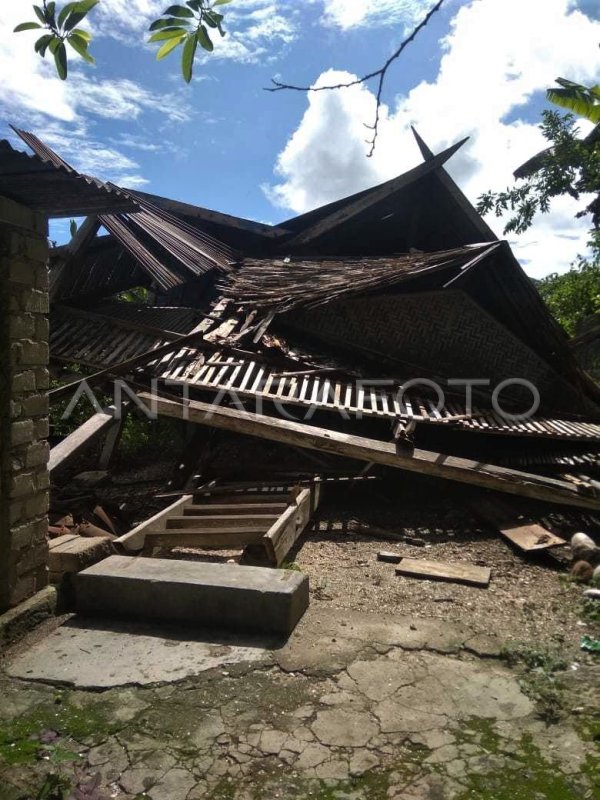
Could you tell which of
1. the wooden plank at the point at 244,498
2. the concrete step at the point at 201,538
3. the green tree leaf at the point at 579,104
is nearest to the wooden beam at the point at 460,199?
the green tree leaf at the point at 579,104

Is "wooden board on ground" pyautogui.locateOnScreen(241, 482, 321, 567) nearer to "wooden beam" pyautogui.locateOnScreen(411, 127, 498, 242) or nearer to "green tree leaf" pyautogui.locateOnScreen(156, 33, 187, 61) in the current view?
"green tree leaf" pyautogui.locateOnScreen(156, 33, 187, 61)

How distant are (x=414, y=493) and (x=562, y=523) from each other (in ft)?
5.86

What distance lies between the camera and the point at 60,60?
6.06 ft

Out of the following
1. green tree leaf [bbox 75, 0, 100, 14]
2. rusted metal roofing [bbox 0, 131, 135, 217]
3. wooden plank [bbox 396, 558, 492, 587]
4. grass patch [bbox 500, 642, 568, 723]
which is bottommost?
grass patch [bbox 500, 642, 568, 723]

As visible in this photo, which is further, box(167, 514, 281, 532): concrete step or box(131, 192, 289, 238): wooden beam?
box(131, 192, 289, 238): wooden beam

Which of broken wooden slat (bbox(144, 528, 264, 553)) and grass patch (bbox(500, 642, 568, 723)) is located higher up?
broken wooden slat (bbox(144, 528, 264, 553))

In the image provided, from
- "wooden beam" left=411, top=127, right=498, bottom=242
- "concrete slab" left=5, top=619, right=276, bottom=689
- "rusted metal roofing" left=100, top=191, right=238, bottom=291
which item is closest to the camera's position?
"concrete slab" left=5, top=619, right=276, bottom=689

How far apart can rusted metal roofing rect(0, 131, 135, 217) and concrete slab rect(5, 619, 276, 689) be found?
2783mm

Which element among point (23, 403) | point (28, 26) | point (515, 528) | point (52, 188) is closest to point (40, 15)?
point (28, 26)

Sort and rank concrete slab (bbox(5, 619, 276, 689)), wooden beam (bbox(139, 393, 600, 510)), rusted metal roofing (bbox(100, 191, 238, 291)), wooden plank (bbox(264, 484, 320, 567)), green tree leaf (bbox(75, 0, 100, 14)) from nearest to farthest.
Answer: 1. green tree leaf (bbox(75, 0, 100, 14))
2. concrete slab (bbox(5, 619, 276, 689))
3. wooden plank (bbox(264, 484, 320, 567))
4. wooden beam (bbox(139, 393, 600, 510))
5. rusted metal roofing (bbox(100, 191, 238, 291))

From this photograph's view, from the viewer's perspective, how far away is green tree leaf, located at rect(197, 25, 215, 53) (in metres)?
1.97

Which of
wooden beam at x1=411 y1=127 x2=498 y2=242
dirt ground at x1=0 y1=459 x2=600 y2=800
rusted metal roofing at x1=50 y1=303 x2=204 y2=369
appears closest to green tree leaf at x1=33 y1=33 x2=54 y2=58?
dirt ground at x1=0 y1=459 x2=600 y2=800

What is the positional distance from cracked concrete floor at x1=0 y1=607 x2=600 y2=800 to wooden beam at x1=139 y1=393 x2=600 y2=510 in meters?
2.83

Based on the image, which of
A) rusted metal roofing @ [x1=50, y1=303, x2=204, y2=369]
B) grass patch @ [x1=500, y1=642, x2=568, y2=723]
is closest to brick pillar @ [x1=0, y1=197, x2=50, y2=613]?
grass patch @ [x1=500, y1=642, x2=568, y2=723]
